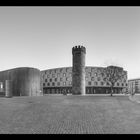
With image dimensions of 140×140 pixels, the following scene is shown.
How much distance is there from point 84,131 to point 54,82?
67448 mm

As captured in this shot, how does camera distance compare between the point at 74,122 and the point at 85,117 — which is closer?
the point at 74,122

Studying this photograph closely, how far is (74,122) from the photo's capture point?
16.1 m

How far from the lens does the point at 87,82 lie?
249 ft

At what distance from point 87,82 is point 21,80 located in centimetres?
3792

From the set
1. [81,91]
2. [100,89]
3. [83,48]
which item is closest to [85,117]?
[81,91]

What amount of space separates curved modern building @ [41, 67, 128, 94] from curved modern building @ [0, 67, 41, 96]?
28.7 m

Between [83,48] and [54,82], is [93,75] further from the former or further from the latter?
[83,48]

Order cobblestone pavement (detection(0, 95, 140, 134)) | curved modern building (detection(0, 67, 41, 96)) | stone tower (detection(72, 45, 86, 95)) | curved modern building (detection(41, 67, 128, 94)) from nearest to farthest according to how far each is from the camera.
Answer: cobblestone pavement (detection(0, 95, 140, 134))
stone tower (detection(72, 45, 86, 95))
curved modern building (detection(0, 67, 41, 96))
curved modern building (detection(41, 67, 128, 94))

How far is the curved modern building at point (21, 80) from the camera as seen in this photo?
44656 millimetres

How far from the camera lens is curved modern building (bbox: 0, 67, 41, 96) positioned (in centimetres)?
4466

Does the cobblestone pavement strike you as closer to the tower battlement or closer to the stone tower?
the stone tower

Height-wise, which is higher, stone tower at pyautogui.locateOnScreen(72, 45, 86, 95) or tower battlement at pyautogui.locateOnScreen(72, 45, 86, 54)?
tower battlement at pyautogui.locateOnScreen(72, 45, 86, 54)

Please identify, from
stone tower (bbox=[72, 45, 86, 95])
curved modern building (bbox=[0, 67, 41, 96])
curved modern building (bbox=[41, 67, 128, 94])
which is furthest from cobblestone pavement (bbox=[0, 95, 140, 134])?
curved modern building (bbox=[41, 67, 128, 94])
